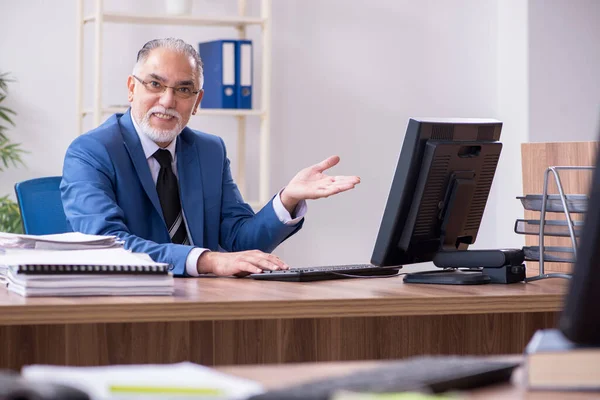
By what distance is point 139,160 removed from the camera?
8.79 ft

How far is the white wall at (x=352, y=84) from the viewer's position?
436 cm

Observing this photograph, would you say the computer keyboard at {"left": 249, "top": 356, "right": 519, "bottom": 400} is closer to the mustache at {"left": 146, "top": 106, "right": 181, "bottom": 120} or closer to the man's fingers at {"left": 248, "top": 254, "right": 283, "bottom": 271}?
the man's fingers at {"left": 248, "top": 254, "right": 283, "bottom": 271}

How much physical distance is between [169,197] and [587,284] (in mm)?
2068

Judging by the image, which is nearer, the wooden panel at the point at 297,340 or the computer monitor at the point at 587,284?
the computer monitor at the point at 587,284

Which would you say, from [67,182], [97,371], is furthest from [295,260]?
[97,371]

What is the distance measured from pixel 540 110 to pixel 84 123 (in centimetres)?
243

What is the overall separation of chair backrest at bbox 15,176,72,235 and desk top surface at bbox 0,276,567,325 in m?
0.83

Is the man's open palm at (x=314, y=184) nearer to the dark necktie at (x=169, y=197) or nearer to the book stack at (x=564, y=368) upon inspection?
the dark necktie at (x=169, y=197)

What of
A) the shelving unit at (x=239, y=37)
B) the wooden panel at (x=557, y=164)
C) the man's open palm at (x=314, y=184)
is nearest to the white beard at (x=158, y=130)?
the man's open palm at (x=314, y=184)

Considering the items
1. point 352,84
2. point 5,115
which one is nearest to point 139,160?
point 5,115

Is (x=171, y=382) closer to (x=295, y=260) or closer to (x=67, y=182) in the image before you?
(x=67, y=182)

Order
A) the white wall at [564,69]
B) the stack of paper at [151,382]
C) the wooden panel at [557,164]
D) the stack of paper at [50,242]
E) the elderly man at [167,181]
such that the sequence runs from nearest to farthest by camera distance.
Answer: the stack of paper at [151,382]
the stack of paper at [50,242]
the wooden panel at [557,164]
the elderly man at [167,181]
the white wall at [564,69]

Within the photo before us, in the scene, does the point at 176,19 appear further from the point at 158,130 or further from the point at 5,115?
the point at 158,130

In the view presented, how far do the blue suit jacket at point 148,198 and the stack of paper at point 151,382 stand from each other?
1.46 meters
